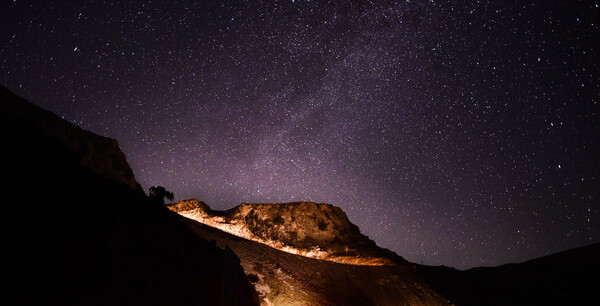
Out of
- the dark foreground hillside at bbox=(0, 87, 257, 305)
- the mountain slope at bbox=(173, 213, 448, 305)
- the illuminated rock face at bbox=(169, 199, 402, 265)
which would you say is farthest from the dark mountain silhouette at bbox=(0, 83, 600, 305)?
the illuminated rock face at bbox=(169, 199, 402, 265)

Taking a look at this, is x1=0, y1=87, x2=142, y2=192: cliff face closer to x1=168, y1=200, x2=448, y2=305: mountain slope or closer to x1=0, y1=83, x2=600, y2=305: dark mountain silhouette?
x1=0, y1=83, x2=600, y2=305: dark mountain silhouette

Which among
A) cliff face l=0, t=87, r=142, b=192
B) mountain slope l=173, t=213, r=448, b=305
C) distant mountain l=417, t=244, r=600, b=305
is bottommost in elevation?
mountain slope l=173, t=213, r=448, b=305

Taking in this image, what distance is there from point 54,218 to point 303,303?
1604cm

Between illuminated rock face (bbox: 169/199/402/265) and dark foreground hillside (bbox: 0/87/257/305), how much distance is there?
83.3ft

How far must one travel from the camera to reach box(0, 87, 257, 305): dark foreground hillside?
14.3 ft

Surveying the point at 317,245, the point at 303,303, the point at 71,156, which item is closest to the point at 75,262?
the point at 71,156

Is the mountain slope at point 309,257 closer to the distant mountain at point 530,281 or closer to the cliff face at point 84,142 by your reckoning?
the distant mountain at point 530,281

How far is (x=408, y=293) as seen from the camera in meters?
23.6

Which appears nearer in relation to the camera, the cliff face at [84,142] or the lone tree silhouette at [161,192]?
the cliff face at [84,142]

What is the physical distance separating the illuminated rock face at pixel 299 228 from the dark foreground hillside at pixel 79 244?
25.4 metres

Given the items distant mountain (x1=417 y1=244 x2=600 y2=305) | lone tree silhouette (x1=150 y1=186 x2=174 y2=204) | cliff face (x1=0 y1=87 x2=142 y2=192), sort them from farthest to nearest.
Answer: lone tree silhouette (x1=150 y1=186 x2=174 y2=204)
distant mountain (x1=417 y1=244 x2=600 y2=305)
cliff face (x1=0 y1=87 x2=142 y2=192)

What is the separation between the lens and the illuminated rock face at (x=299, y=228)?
32828mm

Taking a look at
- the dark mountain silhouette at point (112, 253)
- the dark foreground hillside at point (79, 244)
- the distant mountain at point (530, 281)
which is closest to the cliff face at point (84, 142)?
the dark mountain silhouette at point (112, 253)

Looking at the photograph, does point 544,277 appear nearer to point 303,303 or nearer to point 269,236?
point 303,303
